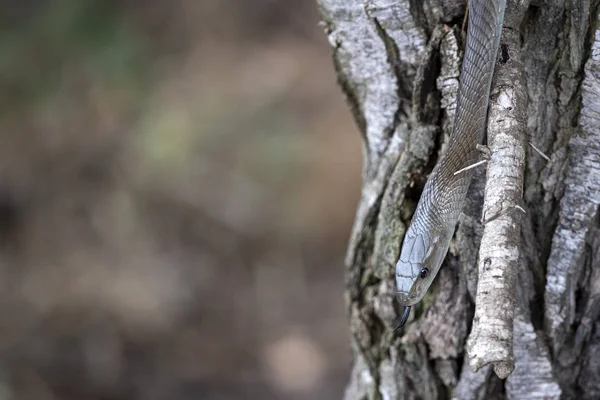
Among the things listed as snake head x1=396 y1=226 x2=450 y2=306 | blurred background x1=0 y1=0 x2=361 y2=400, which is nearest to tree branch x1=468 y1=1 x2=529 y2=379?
snake head x1=396 y1=226 x2=450 y2=306

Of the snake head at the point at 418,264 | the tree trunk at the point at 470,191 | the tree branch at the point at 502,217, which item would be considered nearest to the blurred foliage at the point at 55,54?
the tree trunk at the point at 470,191

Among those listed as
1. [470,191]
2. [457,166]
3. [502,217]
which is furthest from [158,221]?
[502,217]

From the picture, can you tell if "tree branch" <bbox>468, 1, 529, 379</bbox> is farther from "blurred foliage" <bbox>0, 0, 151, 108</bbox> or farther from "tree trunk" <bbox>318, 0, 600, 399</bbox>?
"blurred foliage" <bbox>0, 0, 151, 108</bbox>

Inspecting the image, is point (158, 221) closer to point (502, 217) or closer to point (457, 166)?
point (457, 166)

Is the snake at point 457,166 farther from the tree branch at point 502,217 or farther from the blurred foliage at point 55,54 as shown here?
the blurred foliage at point 55,54

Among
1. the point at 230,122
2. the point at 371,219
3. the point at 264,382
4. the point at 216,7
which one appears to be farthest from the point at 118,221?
the point at 371,219

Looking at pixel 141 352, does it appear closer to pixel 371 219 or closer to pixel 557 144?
pixel 371 219

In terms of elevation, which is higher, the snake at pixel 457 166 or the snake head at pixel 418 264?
the snake at pixel 457 166
